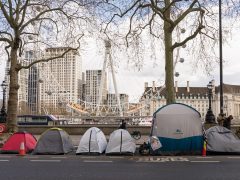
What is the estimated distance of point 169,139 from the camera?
65.2 feet

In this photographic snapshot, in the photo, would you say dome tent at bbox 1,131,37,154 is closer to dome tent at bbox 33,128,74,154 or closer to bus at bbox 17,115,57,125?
dome tent at bbox 33,128,74,154

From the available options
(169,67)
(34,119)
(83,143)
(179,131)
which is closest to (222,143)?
Answer: (179,131)

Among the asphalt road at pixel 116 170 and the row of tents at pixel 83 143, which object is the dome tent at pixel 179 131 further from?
the asphalt road at pixel 116 170

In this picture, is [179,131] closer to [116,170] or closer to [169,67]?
[116,170]

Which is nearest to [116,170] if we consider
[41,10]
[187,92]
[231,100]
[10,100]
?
[10,100]

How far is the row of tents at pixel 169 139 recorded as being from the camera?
19609 mm

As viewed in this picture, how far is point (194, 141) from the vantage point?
1972 centimetres

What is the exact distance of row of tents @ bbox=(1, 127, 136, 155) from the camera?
19.7 metres

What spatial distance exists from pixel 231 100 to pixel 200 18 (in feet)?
427

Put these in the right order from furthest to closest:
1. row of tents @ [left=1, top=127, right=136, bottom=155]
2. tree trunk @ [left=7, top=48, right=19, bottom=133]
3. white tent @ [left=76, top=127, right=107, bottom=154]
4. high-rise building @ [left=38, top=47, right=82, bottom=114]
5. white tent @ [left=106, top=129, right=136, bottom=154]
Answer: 1. high-rise building @ [left=38, top=47, right=82, bottom=114]
2. tree trunk @ [left=7, top=48, right=19, bottom=133]
3. white tent @ [left=76, top=127, right=107, bottom=154]
4. row of tents @ [left=1, top=127, right=136, bottom=155]
5. white tent @ [left=106, top=129, right=136, bottom=154]

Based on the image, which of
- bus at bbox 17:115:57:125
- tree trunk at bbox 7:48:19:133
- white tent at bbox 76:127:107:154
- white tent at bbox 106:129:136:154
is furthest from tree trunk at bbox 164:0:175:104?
bus at bbox 17:115:57:125

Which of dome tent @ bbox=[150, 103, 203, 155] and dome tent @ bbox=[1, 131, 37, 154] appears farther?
dome tent @ bbox=[1, 131, 37, 154]

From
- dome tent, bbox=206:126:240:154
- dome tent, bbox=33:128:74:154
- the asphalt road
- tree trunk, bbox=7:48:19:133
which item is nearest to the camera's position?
the asphalt road

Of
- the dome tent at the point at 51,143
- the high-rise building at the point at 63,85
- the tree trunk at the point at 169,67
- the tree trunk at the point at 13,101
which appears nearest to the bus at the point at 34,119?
the high-rise building at the point at 63,85
